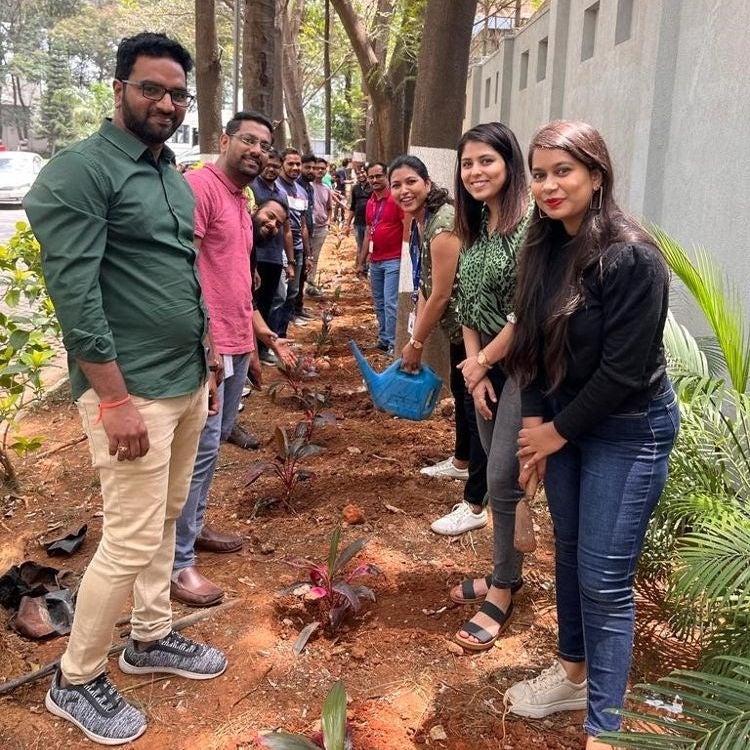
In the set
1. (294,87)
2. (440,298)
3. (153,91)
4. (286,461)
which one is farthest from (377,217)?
(294,87)

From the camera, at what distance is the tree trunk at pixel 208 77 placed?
8.22 meters

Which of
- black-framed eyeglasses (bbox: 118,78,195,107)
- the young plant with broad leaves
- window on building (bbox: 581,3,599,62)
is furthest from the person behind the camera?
window on building (bbox: 581,3,599,62)

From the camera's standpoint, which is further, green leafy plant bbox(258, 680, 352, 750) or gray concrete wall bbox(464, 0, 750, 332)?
gray concrete wall bbox(464, 0, 750, 332)

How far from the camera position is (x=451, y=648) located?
2824mm

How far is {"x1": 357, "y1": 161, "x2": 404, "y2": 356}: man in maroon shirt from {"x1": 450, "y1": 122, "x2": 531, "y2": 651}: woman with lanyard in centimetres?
408

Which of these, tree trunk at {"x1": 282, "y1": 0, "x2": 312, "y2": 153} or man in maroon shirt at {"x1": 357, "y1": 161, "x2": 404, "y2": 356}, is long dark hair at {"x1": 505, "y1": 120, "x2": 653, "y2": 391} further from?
tree trunk at {"x1": 282, "y1": 0, "x2": 312, "y2": 153}

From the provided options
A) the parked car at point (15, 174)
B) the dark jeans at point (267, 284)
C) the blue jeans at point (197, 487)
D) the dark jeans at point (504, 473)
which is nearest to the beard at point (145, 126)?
the blue jeans at point (197, 487)

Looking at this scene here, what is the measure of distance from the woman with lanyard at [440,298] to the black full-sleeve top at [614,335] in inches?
54.8

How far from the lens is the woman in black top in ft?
6.26

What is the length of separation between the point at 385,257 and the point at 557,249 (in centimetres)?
526

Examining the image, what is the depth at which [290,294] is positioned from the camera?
7668 mm

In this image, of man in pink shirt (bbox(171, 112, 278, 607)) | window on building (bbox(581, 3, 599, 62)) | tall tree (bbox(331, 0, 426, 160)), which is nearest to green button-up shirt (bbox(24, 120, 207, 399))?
man in pink shirt (bbox(171, 112, 278, 607))

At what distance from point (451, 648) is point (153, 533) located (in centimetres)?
121

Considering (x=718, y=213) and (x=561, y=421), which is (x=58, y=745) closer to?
(x=561, y=421)
